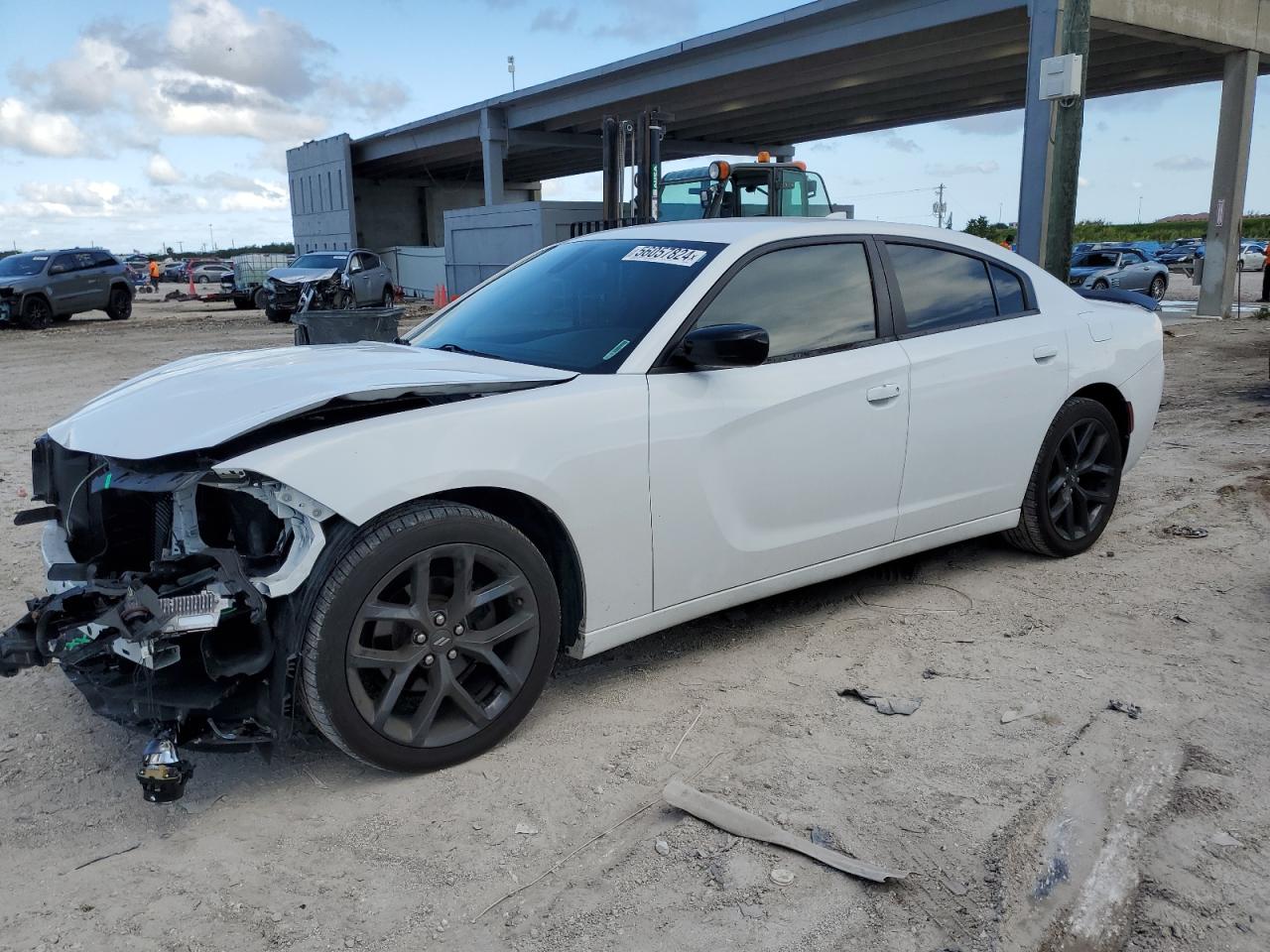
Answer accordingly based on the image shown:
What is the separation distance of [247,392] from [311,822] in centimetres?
125

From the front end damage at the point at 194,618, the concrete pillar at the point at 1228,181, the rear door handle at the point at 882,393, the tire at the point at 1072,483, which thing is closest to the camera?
the front end damage at the point at 194,618

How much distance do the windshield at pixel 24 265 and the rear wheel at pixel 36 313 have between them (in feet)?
2.09

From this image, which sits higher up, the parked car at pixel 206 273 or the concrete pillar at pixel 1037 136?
the concrete pillar at pixel 1037 136

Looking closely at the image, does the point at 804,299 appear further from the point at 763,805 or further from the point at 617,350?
the point at 763,805

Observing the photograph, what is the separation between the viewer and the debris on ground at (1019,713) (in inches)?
133

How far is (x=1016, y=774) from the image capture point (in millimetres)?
3025

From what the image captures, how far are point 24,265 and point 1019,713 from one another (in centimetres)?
2411

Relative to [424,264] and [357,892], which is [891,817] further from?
[424,264]

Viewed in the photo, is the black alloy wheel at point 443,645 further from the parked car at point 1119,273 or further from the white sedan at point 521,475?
the parked car at point 1119,273

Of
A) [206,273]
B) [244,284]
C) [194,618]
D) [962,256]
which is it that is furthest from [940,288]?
[206,273]

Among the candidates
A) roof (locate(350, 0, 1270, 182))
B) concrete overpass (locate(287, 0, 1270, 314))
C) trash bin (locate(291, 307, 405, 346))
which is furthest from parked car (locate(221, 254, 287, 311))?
trash bin (locate(291, 307, 405, 346))

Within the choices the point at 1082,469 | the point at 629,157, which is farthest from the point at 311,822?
the point at 629,157

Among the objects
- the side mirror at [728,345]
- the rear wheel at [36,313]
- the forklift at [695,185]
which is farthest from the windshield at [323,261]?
the side mirror at [728,345]

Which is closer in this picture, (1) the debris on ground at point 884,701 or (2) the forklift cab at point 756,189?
(1) the debris on ground at point 884,701
